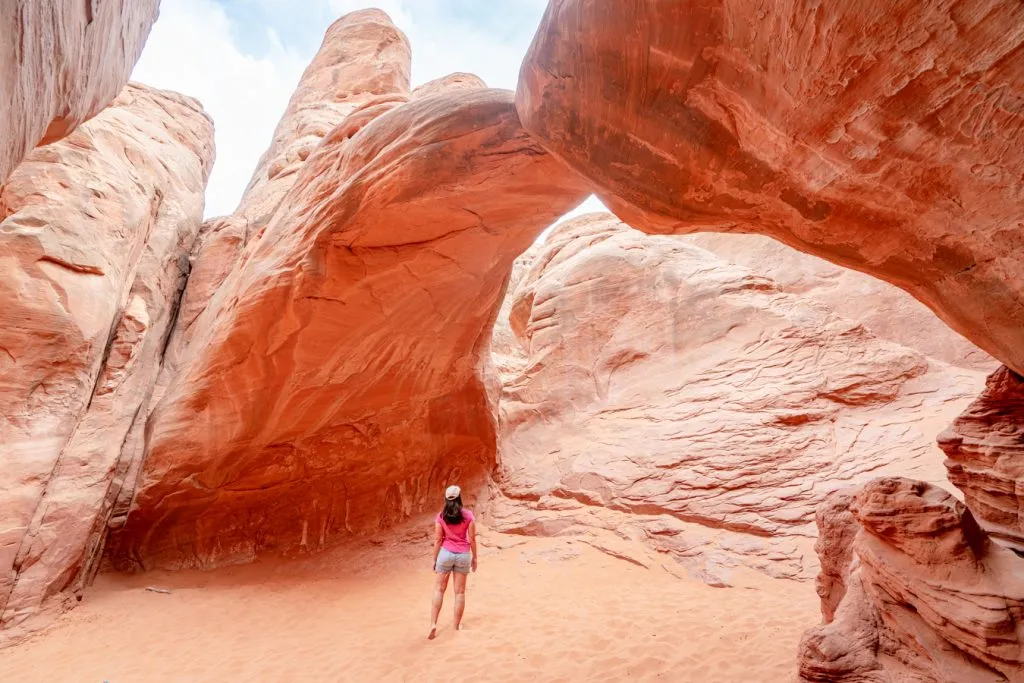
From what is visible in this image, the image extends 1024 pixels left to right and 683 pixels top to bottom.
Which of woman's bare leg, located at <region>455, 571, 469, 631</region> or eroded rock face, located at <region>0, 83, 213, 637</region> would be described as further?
eroded rock face, located at <region>0, 83, 213, 637</region>

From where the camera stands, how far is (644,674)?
4.64 metres

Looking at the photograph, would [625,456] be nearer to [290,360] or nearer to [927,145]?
[290,360]

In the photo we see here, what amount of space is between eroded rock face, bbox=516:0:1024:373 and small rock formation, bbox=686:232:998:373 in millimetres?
A: 6800

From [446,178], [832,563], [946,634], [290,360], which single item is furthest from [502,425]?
[946,634]

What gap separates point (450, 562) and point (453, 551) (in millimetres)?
108

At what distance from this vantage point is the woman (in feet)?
18.2

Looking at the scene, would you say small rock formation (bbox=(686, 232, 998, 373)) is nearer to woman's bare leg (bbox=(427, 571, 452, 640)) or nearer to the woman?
the woman

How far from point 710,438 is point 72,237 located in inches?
368

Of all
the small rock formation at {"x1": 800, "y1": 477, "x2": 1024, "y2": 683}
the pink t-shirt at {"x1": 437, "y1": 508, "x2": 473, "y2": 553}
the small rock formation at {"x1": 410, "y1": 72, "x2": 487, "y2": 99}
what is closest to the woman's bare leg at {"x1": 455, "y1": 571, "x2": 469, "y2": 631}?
the pink t-shirt at {"x1": 437, "y1": 508, "x2": 473, "y2": 553}

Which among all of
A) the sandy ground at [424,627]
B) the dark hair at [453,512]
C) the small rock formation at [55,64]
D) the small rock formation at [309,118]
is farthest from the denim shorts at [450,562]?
the small rock formation at [309,118]

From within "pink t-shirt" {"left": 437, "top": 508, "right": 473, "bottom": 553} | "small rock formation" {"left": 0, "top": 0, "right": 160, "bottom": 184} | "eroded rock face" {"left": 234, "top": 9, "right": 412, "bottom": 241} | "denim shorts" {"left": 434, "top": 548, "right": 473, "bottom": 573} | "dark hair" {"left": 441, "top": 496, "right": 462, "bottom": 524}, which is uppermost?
"eroded rock face" {"left": 234, "top": 9, "right": 412, "bottom": 241}

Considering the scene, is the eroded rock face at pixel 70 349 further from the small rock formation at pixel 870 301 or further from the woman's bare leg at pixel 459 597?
the small rock formation at pixel 870 301

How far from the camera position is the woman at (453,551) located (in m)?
5.54

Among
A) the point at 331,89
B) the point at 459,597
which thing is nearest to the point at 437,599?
the point at 459,597
